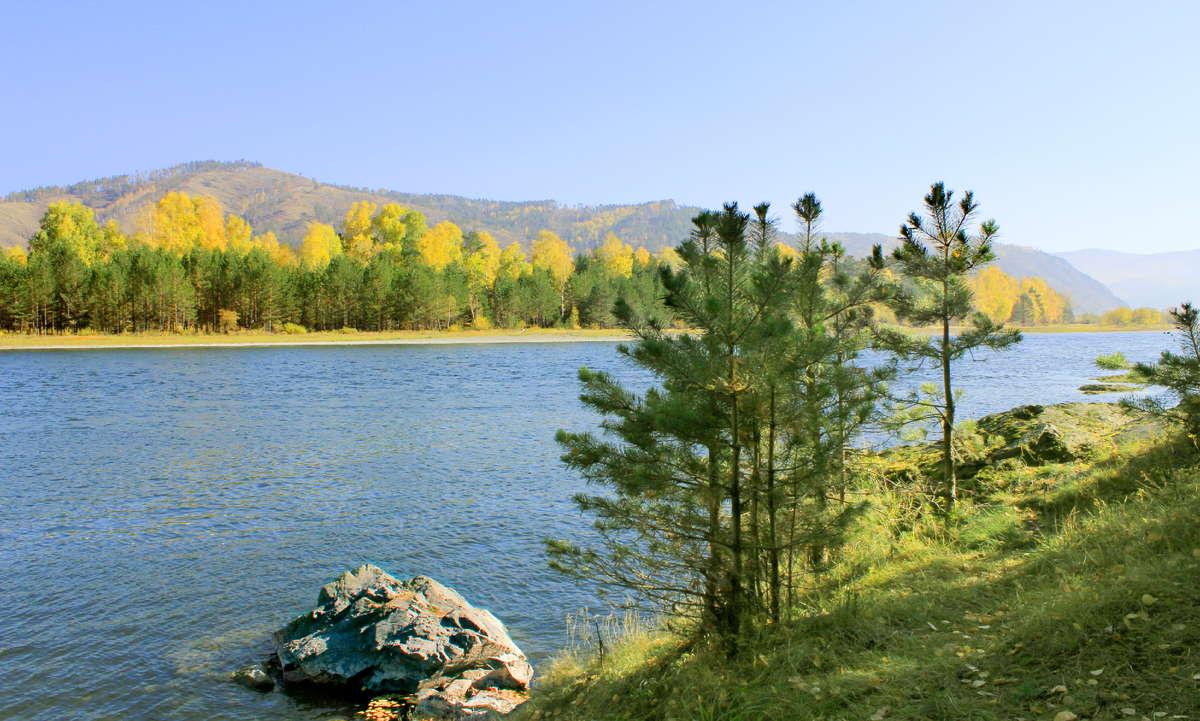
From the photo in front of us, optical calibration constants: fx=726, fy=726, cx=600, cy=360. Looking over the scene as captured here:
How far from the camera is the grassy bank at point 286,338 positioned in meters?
64.7

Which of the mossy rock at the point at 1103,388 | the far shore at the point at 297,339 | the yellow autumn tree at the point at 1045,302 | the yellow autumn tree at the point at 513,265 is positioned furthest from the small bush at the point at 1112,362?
the yellow autumn tree at the point at 1045,302

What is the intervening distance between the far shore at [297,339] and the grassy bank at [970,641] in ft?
157

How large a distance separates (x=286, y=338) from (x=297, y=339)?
1219mm

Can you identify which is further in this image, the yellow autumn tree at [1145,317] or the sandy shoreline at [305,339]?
the yellow autumn tree at [1145,317]

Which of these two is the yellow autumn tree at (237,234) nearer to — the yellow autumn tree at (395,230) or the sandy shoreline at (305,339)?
the yellow autumn tree at (395,230)

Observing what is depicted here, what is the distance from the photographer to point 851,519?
18.1 ft

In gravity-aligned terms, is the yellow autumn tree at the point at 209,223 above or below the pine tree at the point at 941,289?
above

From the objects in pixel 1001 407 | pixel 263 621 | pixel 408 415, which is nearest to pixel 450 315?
pixel 408 415

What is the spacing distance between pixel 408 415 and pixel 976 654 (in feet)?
80.8

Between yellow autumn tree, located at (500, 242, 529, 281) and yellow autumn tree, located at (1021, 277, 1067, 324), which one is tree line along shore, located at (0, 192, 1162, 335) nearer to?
yellow autumn tree, located at (500, 242, 529, 281)

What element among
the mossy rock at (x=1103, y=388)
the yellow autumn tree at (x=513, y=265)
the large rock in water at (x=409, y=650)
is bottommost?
the large rock in water at (x=409, y=650)

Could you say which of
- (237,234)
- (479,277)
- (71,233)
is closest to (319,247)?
(237,234)

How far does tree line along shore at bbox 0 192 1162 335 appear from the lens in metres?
69.0

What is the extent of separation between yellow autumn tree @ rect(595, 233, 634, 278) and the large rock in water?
93.0 metres
